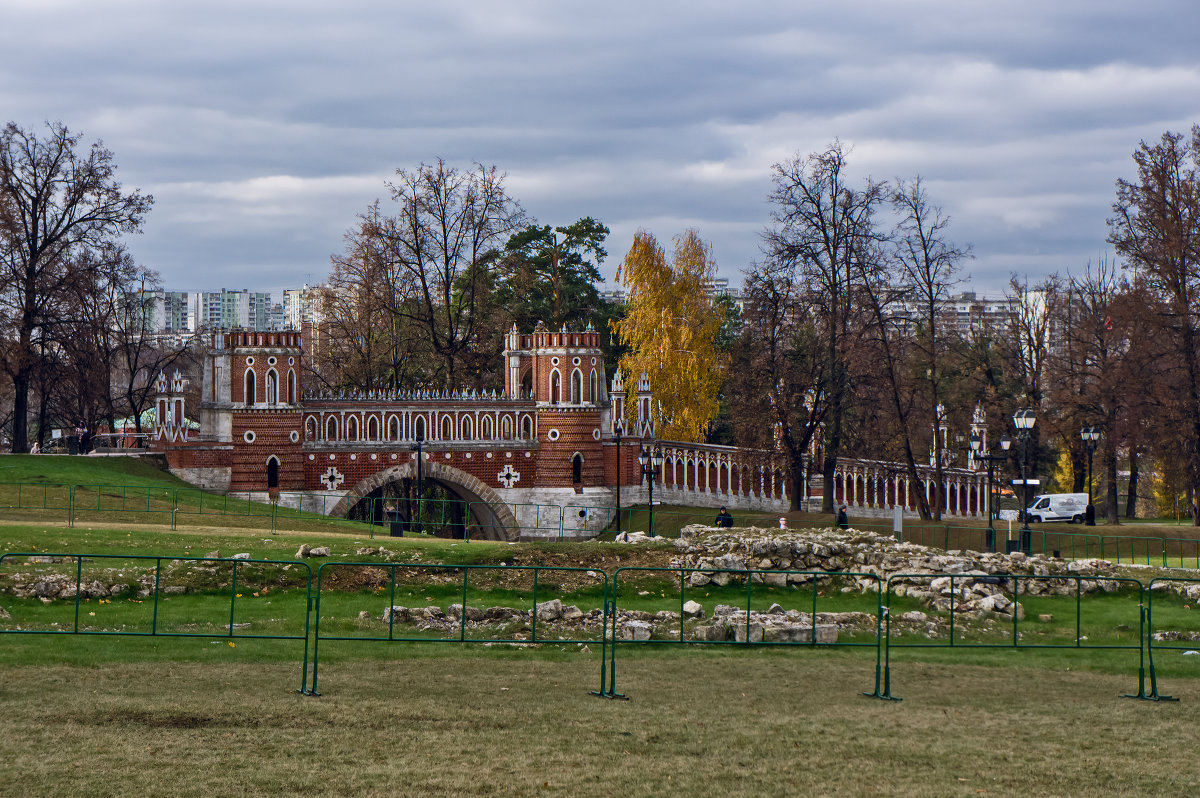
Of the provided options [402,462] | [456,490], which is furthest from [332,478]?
[456,490]

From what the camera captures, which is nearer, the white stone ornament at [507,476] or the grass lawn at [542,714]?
the grass lawn at [542,714]

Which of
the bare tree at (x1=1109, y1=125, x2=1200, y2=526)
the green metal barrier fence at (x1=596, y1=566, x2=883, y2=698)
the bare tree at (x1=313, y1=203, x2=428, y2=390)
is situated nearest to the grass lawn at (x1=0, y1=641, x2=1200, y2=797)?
the green metal barrier fence at (x1=596, y1=566, x2=883, y2=698)

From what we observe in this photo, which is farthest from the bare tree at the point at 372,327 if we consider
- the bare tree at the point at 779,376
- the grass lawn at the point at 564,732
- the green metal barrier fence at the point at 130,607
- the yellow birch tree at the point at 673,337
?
the grass lawn at the point at 564,732

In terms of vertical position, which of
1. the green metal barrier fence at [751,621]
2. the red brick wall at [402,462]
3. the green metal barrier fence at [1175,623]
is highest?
the red brick wall at [402,462]

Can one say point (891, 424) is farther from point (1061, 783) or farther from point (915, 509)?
point (1061, 783)

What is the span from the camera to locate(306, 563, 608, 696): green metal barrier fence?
16.7m

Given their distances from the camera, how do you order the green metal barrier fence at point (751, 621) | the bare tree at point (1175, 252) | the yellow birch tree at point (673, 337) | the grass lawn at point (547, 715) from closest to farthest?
the grass lawn at point (547, 715)
the green metal barrier fence at point (751, 621)
the bare tree at point (1175, 252)
the yellow birch tree at point (673, 337)

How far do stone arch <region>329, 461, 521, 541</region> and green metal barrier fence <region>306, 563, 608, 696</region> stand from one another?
23.5m

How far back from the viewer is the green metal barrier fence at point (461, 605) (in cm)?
1673

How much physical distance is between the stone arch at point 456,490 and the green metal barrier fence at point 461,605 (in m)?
23.5

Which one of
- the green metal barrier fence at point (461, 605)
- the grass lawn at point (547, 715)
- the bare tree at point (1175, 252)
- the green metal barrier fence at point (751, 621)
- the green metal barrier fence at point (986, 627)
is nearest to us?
the grass lawn at point (547, 715)

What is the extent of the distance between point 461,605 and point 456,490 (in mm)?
29375

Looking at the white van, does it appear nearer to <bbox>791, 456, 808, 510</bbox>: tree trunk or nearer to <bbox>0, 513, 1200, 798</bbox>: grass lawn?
<bbox>791, 456, 808, 510</bbox>: tree trunk

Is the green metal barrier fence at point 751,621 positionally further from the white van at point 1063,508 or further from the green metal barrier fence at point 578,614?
the white van at point 1063,508
